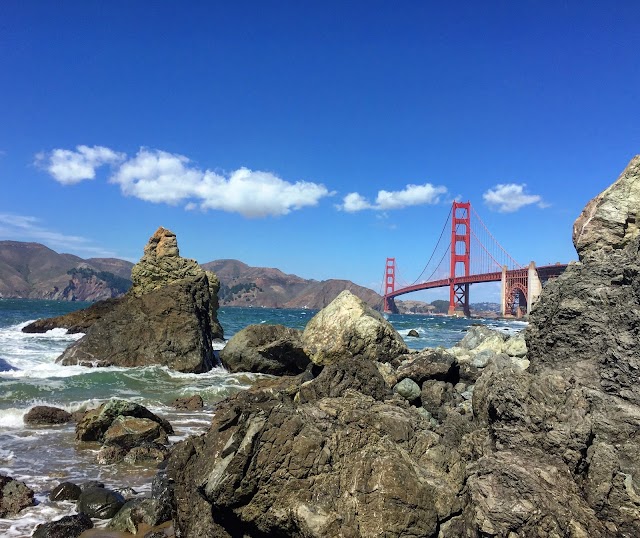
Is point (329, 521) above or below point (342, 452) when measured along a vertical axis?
below

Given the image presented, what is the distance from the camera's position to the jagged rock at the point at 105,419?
6.70 metres

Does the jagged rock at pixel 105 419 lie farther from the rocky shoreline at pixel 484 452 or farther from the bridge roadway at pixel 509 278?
the bridge roadway at pixel 509 278

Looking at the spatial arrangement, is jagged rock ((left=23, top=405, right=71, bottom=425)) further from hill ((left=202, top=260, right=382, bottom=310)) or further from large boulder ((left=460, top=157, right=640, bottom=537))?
hill ((left=202, top=260, right=382, bottom=310))

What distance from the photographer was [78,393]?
10.0 meters

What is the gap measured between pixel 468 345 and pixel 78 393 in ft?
34.9

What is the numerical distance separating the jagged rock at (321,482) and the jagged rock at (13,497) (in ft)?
5.95

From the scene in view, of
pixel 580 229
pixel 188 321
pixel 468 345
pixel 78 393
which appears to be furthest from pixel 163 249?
pixel 580 229

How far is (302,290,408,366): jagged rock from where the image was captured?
353 inches

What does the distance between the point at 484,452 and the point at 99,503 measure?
3.47 m

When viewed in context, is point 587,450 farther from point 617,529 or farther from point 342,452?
point 342,452

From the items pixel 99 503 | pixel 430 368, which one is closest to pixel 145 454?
pixel 99 503

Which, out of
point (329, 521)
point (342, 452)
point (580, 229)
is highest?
point (580, 229)

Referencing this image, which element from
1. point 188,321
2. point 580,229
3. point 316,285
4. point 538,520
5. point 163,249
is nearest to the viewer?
point 538,520

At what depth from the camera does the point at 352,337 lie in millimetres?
9031
